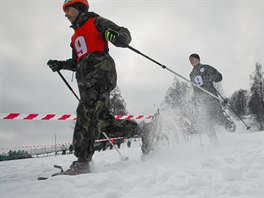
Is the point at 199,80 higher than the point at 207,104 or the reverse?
higher

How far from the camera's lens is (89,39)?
3.50 metres

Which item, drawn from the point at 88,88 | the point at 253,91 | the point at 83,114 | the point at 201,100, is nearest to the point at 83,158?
the point at 83,114

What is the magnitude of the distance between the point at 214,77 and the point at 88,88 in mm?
3586

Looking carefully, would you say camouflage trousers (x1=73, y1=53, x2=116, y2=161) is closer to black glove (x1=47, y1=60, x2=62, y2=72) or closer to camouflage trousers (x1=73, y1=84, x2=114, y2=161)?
camouflage trousers (x1=73, y1=84, x2=114, y2=161)

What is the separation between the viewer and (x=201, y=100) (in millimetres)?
6035

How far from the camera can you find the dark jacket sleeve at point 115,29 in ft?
10.5

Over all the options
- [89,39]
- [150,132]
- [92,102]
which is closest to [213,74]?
[150,132]

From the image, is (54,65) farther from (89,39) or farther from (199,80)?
(199,80)

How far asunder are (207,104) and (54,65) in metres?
3.63

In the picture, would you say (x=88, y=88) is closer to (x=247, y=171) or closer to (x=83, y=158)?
(x=83, y=158)

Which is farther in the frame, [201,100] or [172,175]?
[201,100]

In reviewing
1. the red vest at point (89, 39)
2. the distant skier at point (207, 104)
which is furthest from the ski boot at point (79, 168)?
the distant skier at point (207, 104)

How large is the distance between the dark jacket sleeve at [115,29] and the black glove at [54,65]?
1.03 m

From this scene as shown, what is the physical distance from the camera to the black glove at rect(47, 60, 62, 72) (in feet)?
13.1
